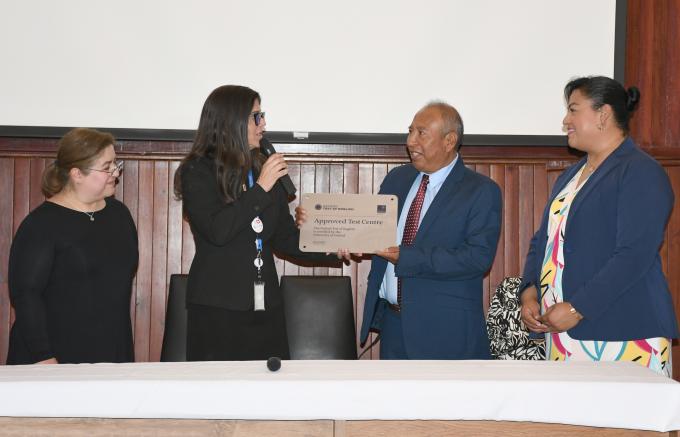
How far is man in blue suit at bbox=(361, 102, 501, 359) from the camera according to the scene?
3195mm

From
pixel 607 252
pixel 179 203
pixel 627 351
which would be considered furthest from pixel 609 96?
pixel 179 203

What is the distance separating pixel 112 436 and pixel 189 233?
259 centimetres

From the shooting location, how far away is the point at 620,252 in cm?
264

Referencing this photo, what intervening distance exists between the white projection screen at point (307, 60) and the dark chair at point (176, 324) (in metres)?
0.87

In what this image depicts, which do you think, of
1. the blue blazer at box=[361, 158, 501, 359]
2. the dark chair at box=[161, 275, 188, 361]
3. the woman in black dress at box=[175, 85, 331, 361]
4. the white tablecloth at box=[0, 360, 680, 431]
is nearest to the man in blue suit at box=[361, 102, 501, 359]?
the blue blazer at box=[361, 158, 501, 359]

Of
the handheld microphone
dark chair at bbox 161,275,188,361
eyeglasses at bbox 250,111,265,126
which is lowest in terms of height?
dark chair at bbox 161,275,188,361

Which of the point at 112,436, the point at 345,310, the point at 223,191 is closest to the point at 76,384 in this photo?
the point at 112,436

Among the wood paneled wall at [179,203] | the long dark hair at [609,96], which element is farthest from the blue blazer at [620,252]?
the wood paneled wall at [179,203]

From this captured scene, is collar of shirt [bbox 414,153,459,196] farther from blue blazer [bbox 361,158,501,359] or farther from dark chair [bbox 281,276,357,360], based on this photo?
dark chair [bbox 281,276,357,360]

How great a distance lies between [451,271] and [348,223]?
51cm

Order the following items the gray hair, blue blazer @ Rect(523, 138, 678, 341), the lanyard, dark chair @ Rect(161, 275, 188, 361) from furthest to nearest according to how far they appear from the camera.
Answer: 1. dark chair @ Rect(161, 275, 188, 361)
2. the gray hair
3. the lanyard
4. blue blazer @ Rect(523, 138, 678, 341)

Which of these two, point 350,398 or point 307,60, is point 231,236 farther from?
point 307,60

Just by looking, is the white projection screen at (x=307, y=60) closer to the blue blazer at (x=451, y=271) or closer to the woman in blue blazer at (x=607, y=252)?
the blue blazer at (x=451, y=271)

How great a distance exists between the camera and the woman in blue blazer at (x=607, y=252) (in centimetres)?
264
